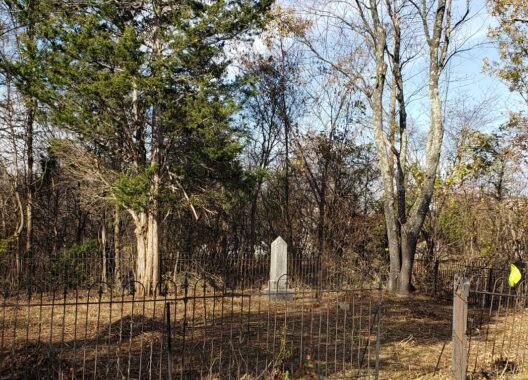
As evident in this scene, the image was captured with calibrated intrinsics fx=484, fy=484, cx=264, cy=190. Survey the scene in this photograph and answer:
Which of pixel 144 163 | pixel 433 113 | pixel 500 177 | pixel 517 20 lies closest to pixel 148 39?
pixel 144 163

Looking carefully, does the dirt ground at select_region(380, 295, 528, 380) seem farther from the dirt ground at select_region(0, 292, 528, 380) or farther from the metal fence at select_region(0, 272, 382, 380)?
the metal fence at select_region(0, 272, 382, 380)

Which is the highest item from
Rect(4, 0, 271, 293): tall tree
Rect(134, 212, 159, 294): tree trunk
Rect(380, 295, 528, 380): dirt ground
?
Rect(4, 0, 271, 293): tall tree

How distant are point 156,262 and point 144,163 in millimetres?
2413

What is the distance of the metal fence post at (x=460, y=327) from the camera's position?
5.16 metres

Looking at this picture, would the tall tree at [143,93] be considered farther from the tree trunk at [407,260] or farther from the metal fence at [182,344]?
the tree trunk at [407,260]

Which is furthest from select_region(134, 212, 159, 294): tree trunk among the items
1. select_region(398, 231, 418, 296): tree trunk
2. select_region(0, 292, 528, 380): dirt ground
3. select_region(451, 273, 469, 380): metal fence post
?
select_region(451, 273, 469, 380): metal fence post

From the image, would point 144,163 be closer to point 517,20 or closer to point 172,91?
point 172,91

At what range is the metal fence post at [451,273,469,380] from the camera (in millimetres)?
5160

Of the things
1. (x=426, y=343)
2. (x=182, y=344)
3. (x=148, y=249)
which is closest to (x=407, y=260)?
(x=426, y=343)

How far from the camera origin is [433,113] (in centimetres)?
1230

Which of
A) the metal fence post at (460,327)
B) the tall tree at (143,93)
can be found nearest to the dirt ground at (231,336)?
the metal fence post at (460,327)

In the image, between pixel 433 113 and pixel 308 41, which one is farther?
pixel 308 41

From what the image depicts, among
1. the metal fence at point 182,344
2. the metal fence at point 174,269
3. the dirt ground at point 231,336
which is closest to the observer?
the metal fence at point 182,344

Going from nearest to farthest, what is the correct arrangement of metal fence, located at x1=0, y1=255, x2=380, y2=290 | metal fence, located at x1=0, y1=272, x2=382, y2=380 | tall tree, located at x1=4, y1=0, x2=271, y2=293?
metal fence, located at x1=0, y1=272, x2=382, y2=380, tall tree, located at x1=4, y1=0, x2=271, y2=293, metal fence, located at x1=0, y1=255, x2=380, y2=290
